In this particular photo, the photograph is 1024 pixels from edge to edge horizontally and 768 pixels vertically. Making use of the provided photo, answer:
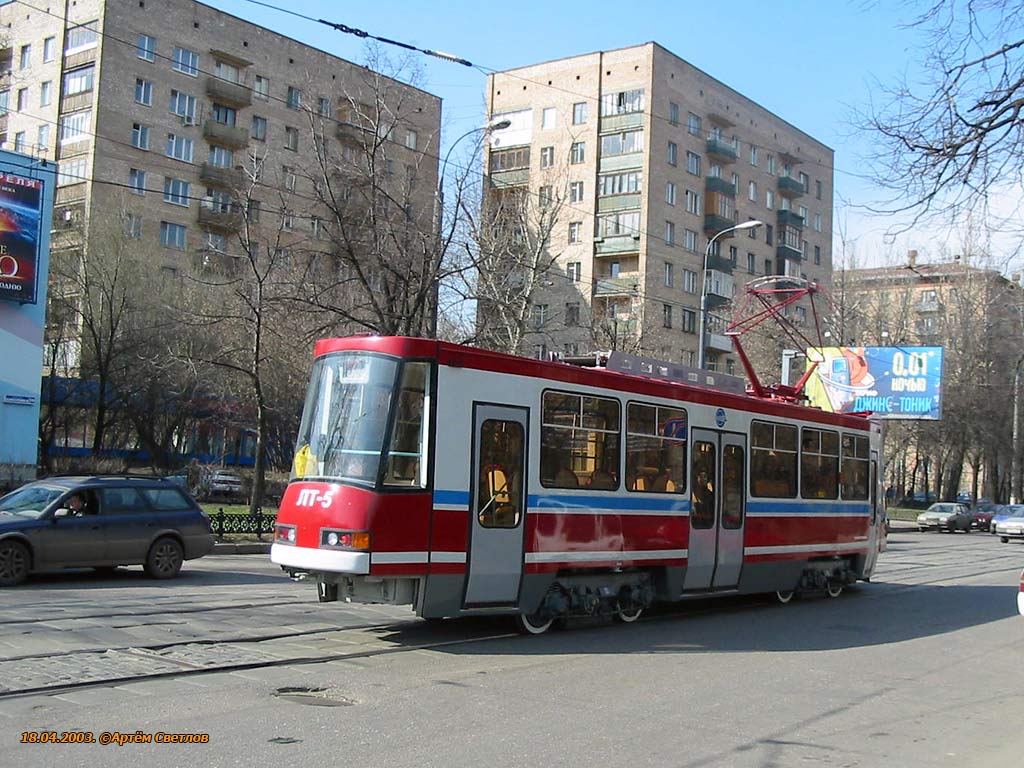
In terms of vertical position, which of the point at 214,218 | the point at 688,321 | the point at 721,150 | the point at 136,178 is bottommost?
the point at 688,321

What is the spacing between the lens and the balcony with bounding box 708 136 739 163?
64.9 m

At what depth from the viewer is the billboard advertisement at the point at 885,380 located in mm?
42219

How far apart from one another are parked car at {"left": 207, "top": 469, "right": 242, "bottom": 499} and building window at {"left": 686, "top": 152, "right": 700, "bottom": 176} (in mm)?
36895

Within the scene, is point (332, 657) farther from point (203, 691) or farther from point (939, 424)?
point (939, 424)

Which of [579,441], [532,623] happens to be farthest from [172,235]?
[532,623]

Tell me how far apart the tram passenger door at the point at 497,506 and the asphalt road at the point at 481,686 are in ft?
2.26

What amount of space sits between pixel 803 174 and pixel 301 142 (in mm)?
36032

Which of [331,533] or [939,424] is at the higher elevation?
[939,424]

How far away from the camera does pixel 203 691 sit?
324 inches

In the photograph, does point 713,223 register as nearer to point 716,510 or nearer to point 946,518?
point 946,518

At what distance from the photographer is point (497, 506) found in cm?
1117

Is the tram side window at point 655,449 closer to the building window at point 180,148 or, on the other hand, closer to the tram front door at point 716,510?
the tram front door at point 716,510

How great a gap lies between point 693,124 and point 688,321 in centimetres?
1236

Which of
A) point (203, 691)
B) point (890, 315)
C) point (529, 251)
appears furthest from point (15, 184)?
point (890, 315)
